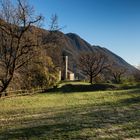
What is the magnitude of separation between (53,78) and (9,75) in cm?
2578

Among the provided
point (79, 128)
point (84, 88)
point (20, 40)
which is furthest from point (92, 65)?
point (79, 128)

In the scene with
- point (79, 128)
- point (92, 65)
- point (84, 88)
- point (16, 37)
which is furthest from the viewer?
point (92, 65)

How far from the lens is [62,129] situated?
1390 cm

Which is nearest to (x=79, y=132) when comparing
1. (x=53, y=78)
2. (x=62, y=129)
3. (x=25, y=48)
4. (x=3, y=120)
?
(x=62, y=129)

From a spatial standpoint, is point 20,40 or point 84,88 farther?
point 84,88

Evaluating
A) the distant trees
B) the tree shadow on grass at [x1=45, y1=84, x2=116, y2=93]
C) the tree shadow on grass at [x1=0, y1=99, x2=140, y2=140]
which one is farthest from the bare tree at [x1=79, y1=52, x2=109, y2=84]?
the tree shadow on grass at [x1=0, y1=99, x2=140, y2=140]

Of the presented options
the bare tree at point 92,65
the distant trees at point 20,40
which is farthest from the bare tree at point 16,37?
the bare tree at point 92,65

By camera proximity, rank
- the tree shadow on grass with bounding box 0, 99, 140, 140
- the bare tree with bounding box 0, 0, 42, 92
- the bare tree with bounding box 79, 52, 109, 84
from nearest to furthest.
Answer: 1. the tree shadow on grass with bounding box 0, 99, 140, 140
2. the bare tree with bounding box 0, 0, 42, 92
3. the bare tree with bounding box 79, 52, 109, 84

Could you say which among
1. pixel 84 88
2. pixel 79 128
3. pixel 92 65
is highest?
pixel 92 65

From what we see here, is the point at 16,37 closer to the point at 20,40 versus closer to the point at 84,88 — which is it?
the point at 20,40

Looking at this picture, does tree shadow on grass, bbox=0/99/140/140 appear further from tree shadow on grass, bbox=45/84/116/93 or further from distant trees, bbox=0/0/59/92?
tree shadow on grass, bbox=45/84/116/93

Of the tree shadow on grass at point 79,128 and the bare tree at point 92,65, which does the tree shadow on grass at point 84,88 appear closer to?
the tree shadow on grass at point 79,128

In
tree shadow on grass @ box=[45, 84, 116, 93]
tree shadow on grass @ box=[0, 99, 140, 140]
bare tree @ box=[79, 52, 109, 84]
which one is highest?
bare tree @ box=[79, 52, 109, 84]

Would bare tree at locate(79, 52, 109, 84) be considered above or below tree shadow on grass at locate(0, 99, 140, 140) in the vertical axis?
above
